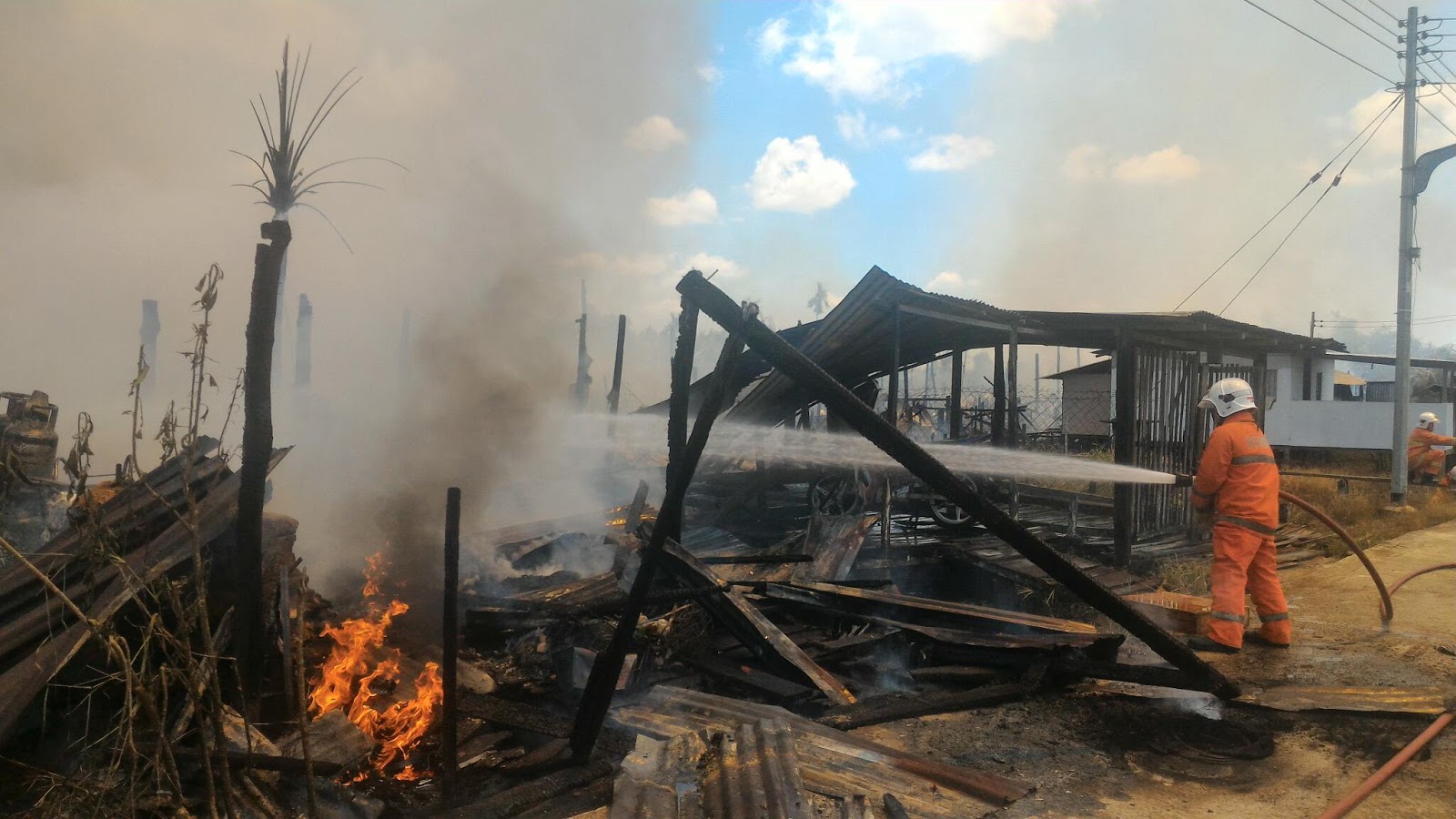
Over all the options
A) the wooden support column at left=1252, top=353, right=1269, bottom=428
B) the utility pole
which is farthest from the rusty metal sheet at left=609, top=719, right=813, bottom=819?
the utility pole

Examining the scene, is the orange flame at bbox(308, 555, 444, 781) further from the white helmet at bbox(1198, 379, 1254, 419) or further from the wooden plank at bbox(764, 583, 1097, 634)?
the white helmet at bbox(1198, 379, 1254, 419)

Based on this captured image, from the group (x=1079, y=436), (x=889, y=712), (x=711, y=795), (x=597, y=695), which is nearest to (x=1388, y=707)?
(x=889, y=712)

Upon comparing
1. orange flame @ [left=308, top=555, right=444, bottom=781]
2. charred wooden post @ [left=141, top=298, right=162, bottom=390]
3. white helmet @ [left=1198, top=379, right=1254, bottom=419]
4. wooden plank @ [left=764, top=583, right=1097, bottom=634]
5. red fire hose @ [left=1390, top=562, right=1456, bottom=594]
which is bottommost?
orange flame @ [left=308, top=555, right=444, bottom=781]

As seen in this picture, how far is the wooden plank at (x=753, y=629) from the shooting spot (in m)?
4.92

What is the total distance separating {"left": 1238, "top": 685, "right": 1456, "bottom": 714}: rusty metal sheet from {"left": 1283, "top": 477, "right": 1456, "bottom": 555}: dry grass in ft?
21.5

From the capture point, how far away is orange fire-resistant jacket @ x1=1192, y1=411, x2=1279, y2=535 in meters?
5.75

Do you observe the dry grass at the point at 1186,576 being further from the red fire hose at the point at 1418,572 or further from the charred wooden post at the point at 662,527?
the charred wooden post at the point at 662,527

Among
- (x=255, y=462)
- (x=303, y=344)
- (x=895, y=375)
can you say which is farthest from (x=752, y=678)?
(x=303, y=344)

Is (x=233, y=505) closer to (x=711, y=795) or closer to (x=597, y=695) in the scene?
(x=597, y=695)

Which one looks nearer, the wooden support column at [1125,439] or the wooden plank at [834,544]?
the wooden plank at [834,544]

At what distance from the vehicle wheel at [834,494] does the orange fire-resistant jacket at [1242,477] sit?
434 centimetres

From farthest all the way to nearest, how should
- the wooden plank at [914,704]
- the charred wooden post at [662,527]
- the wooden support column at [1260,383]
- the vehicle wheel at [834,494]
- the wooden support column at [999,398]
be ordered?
the wooden support column at [999,398]
the wooden support column at [1260,383]
the vehicle wheel at [834,494]
the wooden plank at [914,704]
the charred wooden post at [662,527]

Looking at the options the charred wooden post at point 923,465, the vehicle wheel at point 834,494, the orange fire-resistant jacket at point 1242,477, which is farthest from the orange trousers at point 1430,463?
the charred wooden post at point 923,465

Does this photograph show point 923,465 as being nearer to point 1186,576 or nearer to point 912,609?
point 912,609
